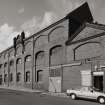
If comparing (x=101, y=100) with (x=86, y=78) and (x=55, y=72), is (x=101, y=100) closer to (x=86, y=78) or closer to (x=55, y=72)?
(x=86, y=78)

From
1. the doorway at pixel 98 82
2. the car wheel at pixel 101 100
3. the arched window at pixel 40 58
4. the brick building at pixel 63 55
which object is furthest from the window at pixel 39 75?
the car wheel at pixel 101 100

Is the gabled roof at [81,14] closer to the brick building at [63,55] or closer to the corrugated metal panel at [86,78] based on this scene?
the brick building at [63,55]

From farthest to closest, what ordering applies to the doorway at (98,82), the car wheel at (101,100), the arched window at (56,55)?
1. the arched window at (56,55)
2. the doorway at (98,82)
3. the car wheel at (101,100)

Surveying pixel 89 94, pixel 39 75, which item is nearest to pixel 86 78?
pixel 89 94

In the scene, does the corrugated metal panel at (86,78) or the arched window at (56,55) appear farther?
the arched window at (56,55)

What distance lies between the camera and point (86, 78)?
2269cm

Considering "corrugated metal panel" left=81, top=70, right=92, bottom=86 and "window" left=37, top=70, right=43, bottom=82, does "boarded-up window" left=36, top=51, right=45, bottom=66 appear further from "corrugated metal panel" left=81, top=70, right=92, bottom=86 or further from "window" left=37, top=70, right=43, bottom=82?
"corrugated metal panel" left=81, top=70, right=92, bottom=86

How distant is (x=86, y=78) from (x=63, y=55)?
18.3 ft

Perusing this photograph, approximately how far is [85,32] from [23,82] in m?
17.6

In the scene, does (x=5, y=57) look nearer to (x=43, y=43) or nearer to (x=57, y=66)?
(x=43, y=43)

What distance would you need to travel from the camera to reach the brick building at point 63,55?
2216 centimetres

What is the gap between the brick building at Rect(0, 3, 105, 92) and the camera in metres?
22.2

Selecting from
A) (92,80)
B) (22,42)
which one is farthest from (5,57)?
(92,80)

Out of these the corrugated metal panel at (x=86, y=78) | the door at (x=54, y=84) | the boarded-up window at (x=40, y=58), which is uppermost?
the boarded-up window at (x=40, y=58)
